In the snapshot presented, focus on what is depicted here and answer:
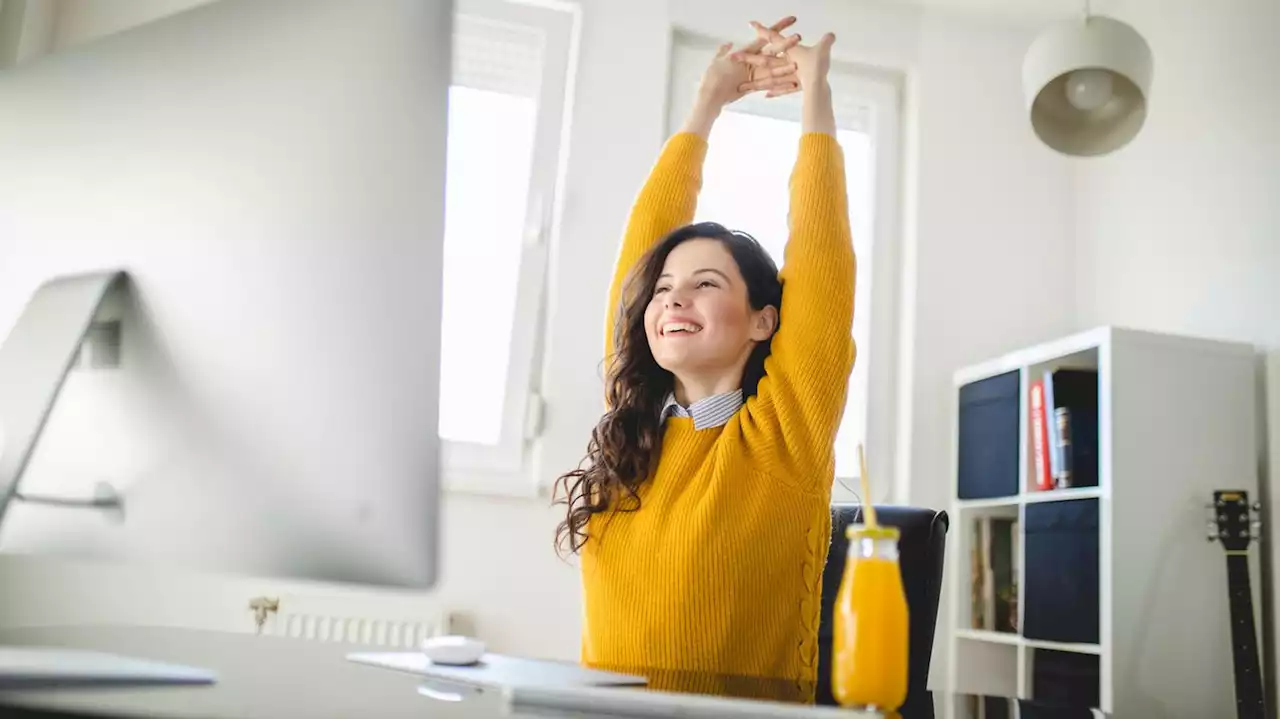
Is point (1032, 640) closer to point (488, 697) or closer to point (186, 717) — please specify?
point (488, 697)

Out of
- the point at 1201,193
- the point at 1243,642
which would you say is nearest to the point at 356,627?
the point at 1243,642

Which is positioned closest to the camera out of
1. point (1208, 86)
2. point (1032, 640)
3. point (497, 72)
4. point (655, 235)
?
point (655, 235)

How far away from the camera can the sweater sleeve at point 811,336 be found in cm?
130

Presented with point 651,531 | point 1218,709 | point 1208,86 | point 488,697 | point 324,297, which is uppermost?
point 1208,86

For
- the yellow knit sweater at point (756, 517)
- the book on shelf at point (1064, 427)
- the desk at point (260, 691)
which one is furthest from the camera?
the book on shelf at point (1064, 427)

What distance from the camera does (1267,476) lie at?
2406 millimetres

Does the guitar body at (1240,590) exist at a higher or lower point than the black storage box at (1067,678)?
higher

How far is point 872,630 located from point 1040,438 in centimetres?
211

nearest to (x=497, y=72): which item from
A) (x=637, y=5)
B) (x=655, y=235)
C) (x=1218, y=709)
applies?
(x=637, y=5)

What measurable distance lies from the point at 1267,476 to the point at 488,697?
2.31m

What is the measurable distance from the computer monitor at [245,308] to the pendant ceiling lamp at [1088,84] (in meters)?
2.18

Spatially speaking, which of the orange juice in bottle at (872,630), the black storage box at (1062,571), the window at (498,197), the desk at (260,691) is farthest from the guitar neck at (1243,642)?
the orange juice in bottle at (872,630)

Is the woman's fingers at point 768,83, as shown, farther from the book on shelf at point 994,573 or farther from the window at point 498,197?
the book on shelf at point 994,573

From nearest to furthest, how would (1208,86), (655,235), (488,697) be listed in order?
(488,697) → (655,235) → (1208,86)
